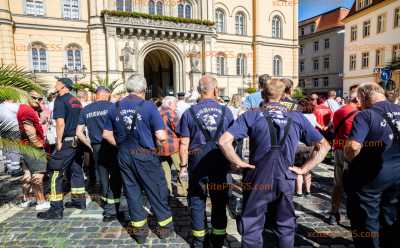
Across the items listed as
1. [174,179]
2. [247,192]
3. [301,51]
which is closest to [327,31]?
[301,51]

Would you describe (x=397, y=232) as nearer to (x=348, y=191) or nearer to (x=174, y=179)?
(x=348, y=191)

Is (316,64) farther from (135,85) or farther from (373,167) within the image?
(135,85)

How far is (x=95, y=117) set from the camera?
529 cm

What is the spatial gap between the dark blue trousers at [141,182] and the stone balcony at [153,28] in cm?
2306

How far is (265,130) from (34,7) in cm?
2756

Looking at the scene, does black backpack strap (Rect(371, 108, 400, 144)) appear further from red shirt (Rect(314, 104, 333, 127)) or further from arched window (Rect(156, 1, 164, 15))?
arched window (Rect(156, 1, 164, 15))

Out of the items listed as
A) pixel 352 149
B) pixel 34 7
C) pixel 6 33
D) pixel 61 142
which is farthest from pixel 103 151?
pixel 34 7

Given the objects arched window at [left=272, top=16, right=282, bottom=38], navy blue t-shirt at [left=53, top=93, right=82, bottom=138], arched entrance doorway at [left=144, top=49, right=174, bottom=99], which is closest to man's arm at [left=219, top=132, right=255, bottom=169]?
navy blue t-shirt at [left=53, top=93, right=82, bottom=138]

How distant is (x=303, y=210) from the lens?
524 centimetres

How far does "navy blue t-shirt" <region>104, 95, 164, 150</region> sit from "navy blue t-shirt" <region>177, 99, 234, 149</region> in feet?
1.45

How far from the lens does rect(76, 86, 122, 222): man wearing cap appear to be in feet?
16.3

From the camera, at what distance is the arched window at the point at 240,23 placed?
33125 millimetres

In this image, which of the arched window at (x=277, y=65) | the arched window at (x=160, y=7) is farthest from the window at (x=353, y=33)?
the arched window at (x=160, y=7)

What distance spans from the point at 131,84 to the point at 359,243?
369 centimetres
